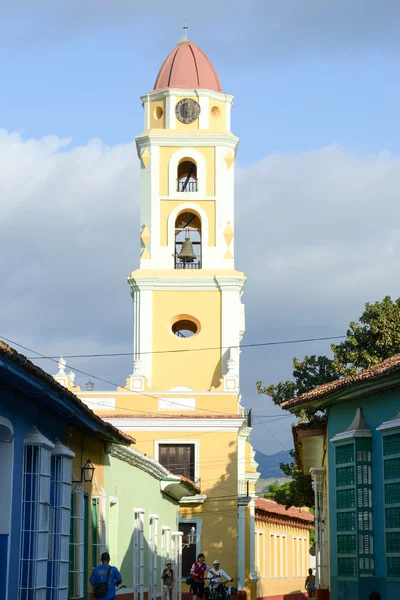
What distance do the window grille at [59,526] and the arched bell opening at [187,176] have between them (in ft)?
103

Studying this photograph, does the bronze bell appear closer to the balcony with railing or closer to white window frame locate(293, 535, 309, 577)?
the balcony with railing

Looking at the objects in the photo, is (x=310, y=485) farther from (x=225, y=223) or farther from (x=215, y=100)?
(x=215, y=100)

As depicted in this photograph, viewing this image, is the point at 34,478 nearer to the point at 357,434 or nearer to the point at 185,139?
the point at 357,434

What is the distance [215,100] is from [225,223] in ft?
16.0

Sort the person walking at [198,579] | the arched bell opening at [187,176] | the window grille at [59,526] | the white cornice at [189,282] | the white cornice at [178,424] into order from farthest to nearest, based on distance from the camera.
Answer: the arched bell opening at [187,176]
the white cornice at [189,282]
the white cornice at [178,424]
the person walking at [198,579]
the window grille at [59,526]

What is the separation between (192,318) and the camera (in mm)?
46938

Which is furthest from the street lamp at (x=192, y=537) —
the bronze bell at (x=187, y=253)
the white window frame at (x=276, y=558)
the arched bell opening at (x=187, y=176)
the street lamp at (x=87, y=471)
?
the street lamp at (x=87, y=471)

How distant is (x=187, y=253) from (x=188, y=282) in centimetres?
124

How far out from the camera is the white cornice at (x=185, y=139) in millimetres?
47500

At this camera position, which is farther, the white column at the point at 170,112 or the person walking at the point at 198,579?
the white column at the point at 170,112

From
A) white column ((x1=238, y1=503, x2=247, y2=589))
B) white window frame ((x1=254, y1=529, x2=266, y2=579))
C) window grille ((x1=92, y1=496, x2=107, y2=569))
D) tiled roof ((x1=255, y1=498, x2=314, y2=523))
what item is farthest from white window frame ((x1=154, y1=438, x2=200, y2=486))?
window grille ((x1=92, y1=496, x2=107, y2=569))

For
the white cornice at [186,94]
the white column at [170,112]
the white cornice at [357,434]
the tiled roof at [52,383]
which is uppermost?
the white cornice at [186,94]

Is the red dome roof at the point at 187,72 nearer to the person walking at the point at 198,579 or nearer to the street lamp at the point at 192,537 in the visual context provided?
the street lamp at the point at 192,537

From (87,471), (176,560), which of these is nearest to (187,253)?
(176,560)
